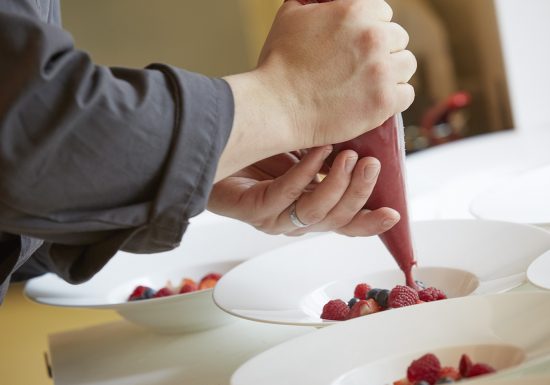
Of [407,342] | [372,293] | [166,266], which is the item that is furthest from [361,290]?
[166,266]

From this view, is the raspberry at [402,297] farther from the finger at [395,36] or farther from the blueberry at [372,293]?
the finger at [395,36]

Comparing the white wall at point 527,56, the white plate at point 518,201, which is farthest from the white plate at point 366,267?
the white wall at point 527,56

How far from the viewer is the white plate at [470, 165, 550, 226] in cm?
114

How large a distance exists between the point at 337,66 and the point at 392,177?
0.15 metres

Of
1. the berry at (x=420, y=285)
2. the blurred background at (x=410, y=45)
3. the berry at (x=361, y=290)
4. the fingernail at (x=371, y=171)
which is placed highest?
the fingernail at (x=371, y=171)

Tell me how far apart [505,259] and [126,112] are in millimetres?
461

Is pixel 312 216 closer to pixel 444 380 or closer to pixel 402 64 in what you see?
pixel 402 64

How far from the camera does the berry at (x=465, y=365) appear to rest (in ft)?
2.04

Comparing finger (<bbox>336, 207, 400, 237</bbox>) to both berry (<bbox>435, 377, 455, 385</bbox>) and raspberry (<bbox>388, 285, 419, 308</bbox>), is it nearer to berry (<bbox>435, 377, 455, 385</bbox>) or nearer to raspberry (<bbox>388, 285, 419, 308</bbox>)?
raspberry (<bbox>388, 285, 419, 308</bbox>)

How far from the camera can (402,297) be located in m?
0.82

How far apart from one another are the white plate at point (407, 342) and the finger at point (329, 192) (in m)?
0.17

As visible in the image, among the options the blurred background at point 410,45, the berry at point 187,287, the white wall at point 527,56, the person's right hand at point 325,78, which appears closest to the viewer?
the person's right hand at point 325,78

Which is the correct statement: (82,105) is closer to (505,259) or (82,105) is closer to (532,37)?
(505,259)

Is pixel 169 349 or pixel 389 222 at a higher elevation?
pixel 389 222
